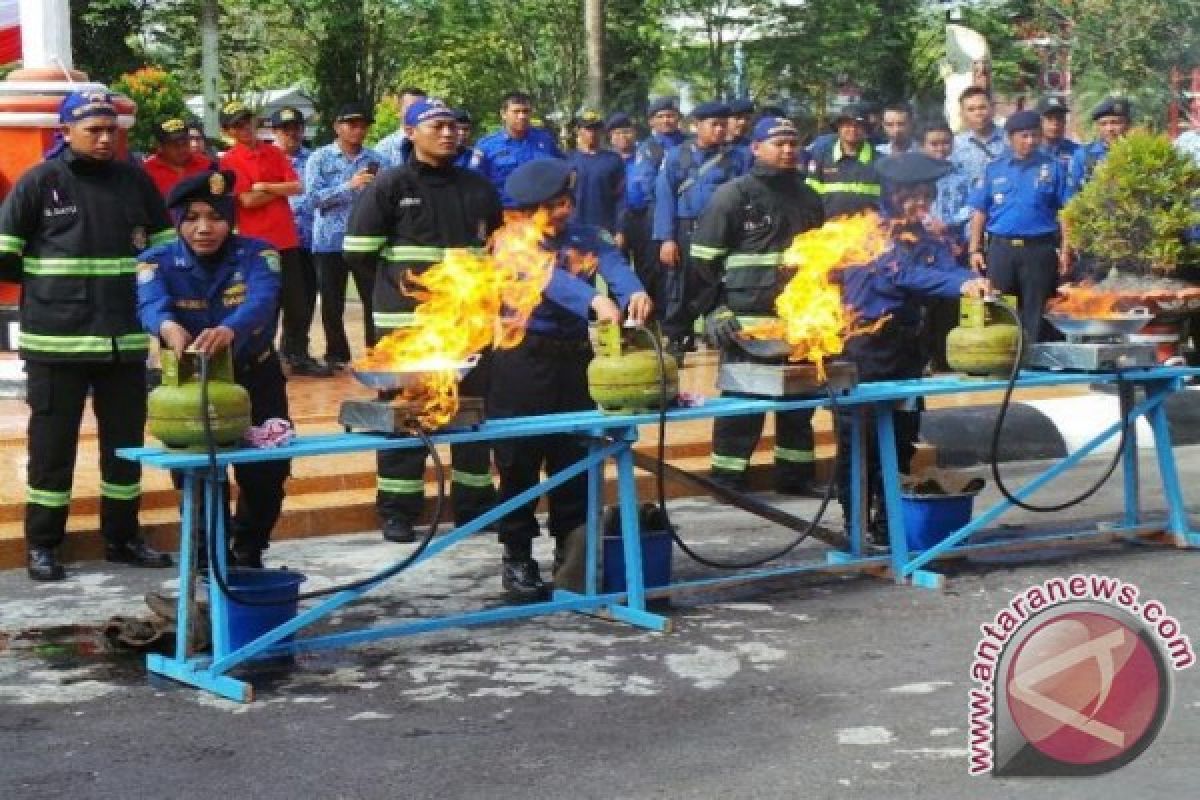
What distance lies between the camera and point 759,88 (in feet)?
112

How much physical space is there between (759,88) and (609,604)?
27.0 metres

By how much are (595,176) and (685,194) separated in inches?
27.0

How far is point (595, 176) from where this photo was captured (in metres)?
15.0

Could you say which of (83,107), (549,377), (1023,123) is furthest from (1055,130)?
(83,107)

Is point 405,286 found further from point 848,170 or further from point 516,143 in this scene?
point 516,143

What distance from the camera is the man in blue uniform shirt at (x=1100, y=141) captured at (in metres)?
13.8

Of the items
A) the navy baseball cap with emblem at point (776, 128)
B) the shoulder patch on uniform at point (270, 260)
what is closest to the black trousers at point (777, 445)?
the navy baseball cap with emblem at point (776, 128)

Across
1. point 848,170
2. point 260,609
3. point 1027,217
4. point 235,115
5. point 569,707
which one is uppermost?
point 235,115

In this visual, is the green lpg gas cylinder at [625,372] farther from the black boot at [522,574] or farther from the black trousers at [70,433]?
the black trousers at [70,433]

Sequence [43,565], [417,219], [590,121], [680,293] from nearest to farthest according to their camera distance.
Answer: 1. [43,565]
2. [417,219]
3. [590,121]
4. [680,293]

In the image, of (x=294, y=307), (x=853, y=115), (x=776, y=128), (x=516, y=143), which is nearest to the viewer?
(x=776, y=128)

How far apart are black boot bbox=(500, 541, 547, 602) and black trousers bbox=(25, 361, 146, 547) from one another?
1.80 m

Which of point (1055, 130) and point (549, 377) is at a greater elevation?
point (1055, 130)

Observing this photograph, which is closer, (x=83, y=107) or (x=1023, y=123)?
(x=83, y=107)
